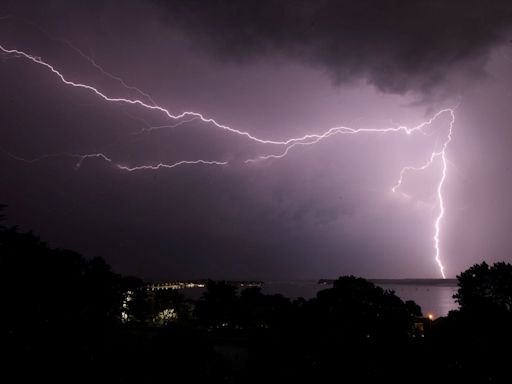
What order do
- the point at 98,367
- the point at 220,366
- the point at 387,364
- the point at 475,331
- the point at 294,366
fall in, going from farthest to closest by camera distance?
1. the point at 475,331
2. the point at 98,367
3. the point at 387,364
4. the point at 294,366
5. the point at 220,366

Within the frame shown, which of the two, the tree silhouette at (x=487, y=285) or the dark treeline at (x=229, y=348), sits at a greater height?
the tree silhouette at (x=487, y=285)

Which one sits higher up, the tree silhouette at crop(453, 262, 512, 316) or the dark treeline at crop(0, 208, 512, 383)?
the tree silhouette at crop(453, 262, 512, 316)

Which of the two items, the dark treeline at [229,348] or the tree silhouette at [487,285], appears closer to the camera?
the dark treeline at [229,348]

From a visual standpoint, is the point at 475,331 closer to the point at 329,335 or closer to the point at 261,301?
the point at 329,335

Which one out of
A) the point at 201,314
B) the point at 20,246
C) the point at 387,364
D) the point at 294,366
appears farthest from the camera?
the point at 201,314

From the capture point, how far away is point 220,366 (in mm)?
8836

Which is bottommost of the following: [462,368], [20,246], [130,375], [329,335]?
[130,375]

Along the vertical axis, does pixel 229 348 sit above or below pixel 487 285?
below

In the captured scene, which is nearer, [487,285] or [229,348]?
[229,348]

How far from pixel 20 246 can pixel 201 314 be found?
1697 centimetres

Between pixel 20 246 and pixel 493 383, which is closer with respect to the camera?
pixel 493 383

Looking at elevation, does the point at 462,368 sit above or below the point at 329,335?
below

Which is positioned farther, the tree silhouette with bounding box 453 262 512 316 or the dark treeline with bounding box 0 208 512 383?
the tree silhouette with bounding box 453 262 512 316

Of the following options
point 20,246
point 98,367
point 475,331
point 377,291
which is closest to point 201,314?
point 377,291
